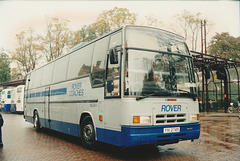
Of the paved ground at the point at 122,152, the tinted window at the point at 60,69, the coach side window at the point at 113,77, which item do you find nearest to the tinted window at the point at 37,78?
the tinted window at the point at 60,69

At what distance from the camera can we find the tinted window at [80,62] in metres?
8.22

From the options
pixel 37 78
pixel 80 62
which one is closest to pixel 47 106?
pixel 37 78

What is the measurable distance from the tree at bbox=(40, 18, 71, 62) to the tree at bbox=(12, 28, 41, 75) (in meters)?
2.47

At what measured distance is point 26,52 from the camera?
41.4 metres

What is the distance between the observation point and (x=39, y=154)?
7.34 m

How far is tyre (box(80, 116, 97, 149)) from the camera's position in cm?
752

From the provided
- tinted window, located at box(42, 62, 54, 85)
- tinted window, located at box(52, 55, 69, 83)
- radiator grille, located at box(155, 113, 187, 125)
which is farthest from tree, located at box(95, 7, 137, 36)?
radiator grille, located at box(155, 113, 187, 125)

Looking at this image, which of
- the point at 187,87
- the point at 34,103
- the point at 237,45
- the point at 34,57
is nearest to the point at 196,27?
the point at 237,45

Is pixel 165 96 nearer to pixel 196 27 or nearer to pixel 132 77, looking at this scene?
pixel 132 77

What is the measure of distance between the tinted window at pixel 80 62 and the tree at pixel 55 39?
29.6m

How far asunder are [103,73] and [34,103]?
7.83 meters

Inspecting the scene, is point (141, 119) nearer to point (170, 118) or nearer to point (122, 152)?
point (170, 118)

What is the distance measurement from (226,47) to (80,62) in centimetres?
4097

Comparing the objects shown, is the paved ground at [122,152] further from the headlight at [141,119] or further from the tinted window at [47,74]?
the tinted window at [47,74]
